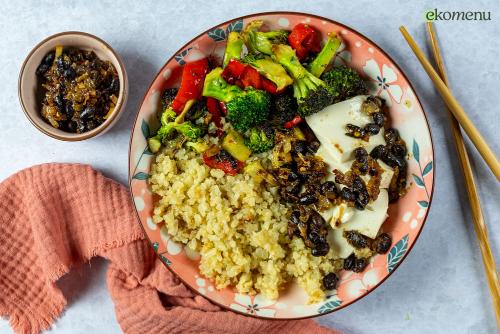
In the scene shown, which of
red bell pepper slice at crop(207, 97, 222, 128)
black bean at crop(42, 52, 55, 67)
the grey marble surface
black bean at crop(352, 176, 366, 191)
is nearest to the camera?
black bean at crop(352, 176, 366, 191)

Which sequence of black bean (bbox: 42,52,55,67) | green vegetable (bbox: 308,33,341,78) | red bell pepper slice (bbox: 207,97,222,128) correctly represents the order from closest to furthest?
green vegetable (bbox: 308,33,341,78) < red bell pepper slice (bbox: 207,97,222,128) < black bean (bbox: 42,52,55,67)

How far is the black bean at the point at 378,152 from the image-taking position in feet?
9.27

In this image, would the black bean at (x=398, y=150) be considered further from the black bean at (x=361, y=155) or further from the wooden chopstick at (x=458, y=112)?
the wooden chopstick at (x=458, y=112)

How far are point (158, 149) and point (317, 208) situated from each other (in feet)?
3.06

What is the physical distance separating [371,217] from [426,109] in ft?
2.71

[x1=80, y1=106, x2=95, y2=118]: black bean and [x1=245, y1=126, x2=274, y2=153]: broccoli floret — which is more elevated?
[x1=245, y1=126, x2=274, y2=153]: broccoli floret

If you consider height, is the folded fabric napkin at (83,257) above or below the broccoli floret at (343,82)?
below

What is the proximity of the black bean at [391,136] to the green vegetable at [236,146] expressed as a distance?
0.76m

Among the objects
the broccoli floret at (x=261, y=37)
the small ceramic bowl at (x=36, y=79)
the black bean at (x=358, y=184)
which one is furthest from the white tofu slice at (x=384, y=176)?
the small ceramic bowl at (x=36, y=79)

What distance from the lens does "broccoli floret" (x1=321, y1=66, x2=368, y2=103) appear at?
2.83 m

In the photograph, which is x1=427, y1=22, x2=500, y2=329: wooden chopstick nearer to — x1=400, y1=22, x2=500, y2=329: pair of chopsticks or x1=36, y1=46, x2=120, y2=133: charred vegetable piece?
x1=400, y1=22, x2=500, y2=329: pair of chopsticks

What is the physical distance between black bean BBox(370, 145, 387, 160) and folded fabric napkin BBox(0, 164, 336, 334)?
1100mm

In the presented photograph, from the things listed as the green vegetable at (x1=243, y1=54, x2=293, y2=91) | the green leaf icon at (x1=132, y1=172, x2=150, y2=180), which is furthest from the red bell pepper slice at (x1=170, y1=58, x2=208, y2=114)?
the green leaf icon at (x1=132, y1=172, x2=150, y2=180)

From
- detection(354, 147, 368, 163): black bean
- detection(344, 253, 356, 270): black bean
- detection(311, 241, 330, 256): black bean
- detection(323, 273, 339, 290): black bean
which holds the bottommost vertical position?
detection(323, 273, 339, 290): black bean
